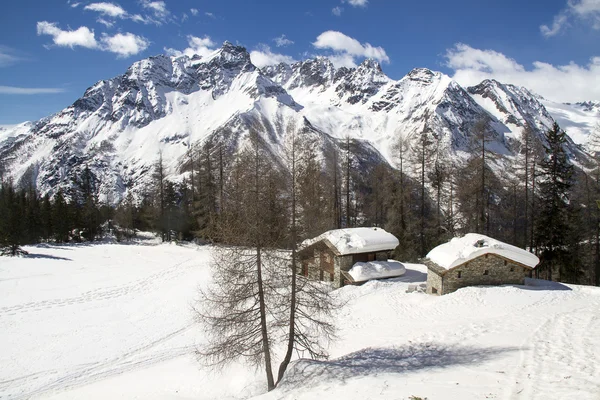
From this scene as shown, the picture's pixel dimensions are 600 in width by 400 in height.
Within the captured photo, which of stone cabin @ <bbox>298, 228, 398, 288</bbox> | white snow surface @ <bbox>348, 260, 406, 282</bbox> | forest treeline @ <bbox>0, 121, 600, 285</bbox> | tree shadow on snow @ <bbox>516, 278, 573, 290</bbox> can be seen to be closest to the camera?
tree shadow on snow @ <bbox>516, 278, 573, 290</bbox>

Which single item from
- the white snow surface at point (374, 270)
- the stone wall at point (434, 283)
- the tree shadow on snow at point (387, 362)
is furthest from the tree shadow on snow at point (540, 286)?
the tree shadow on snow at point (387, 362)

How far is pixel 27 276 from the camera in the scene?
1093 inches

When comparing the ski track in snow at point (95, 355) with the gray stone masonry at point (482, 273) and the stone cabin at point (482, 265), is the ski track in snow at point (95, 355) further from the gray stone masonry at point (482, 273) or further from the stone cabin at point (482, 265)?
the stone cabin at point (482, 265)

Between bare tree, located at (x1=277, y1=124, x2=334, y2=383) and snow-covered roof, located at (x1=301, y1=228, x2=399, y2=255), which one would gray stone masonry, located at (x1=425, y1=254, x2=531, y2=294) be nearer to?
snow-covered roof, located at (x1=301, y1=228, x2=399, y2=255)

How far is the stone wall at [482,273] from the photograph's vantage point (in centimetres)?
2186

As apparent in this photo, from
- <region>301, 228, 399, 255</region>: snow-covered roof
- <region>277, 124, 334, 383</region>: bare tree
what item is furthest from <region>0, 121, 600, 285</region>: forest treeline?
<region>301, 228, 399, 255</region>: snow-covered roof

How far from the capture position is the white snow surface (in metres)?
25.9

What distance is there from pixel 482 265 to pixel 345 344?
11.2 m

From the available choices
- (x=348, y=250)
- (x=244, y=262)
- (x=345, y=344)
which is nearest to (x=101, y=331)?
(x=244, y=262)

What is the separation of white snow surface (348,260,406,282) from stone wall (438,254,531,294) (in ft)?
17.7

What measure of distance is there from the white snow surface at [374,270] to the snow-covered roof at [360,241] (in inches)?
41.9

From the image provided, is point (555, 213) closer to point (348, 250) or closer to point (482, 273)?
point (482, 273)

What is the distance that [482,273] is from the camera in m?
22.0

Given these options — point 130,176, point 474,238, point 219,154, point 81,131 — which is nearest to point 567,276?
point 474,238
